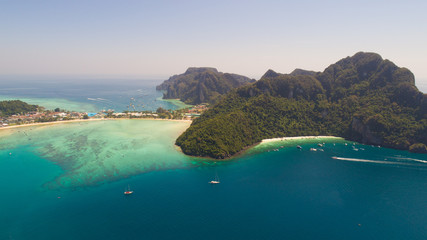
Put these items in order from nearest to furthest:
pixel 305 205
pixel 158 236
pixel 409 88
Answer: pixel 158 236 → pixel 305 205 → pixel 409 88

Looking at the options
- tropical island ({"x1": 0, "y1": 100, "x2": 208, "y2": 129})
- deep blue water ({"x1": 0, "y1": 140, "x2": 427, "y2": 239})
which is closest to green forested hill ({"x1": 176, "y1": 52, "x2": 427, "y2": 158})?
deep blue water ({"x1": 0, "y1": 140, "x2": 427, "y2": 239})

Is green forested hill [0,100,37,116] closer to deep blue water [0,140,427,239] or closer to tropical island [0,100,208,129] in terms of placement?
tropical island [0,100,208,129]

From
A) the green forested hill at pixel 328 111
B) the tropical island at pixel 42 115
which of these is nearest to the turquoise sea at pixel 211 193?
the green forested hill at pixel 328 111

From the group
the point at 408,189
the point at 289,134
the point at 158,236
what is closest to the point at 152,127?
the point at 289,134

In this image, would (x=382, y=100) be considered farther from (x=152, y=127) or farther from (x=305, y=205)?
(x=152, y=127)

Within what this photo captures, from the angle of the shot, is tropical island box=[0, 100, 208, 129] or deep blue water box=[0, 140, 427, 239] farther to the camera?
tropical island box=[0, 100, 208, 129]
